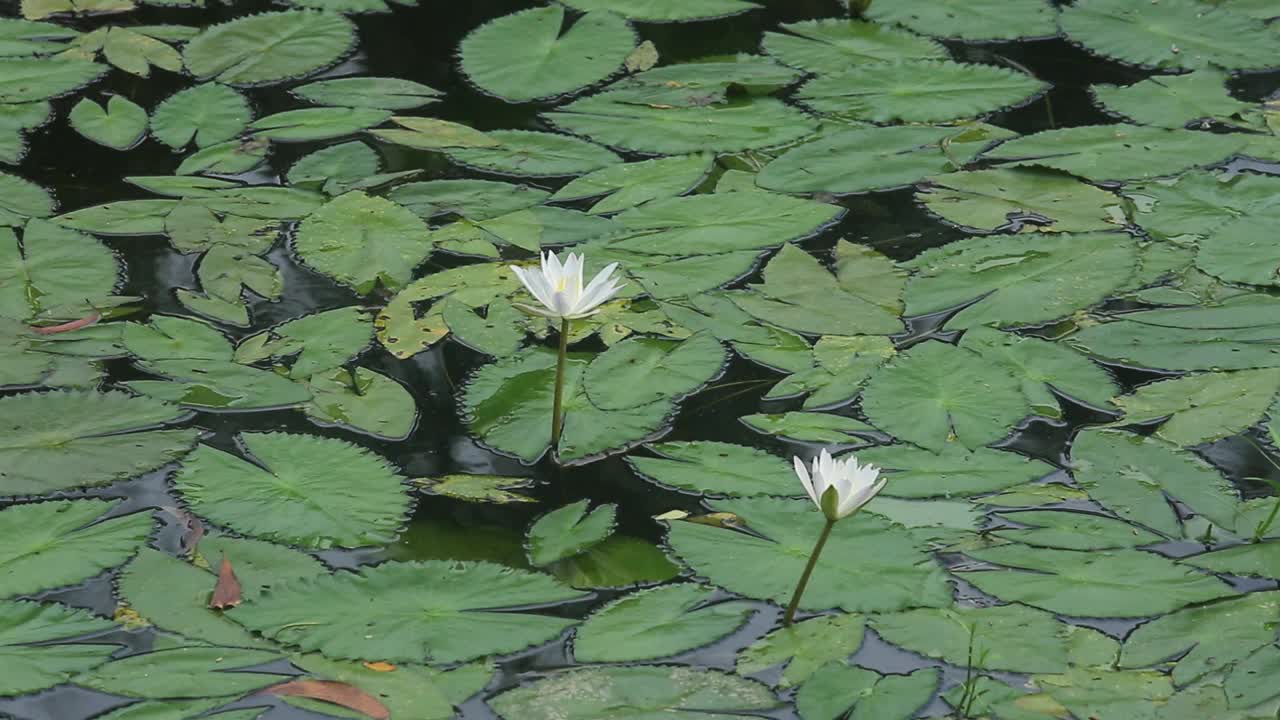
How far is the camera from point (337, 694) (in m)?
1.94

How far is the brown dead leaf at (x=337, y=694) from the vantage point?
6.29ft

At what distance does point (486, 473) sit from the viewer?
2422 mm

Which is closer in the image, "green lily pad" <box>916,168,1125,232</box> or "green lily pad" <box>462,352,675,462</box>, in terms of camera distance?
"green lily pad" <box>462,352,675,462</box>

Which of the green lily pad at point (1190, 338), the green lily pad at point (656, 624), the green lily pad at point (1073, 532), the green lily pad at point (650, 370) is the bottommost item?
the green lily pad at point (656, 624)

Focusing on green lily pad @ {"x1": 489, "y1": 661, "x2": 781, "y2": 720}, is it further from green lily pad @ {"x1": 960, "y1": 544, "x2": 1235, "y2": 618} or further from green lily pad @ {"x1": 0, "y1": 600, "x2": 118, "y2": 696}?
green lily pad @ {"x1": 0, "y1": 600, "x2": 118, "y2": 696}

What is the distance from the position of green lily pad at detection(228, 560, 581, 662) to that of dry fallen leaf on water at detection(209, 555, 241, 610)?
26 mm

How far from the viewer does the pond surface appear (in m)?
2.04

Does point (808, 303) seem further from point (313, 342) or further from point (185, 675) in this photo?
point (185, 675)

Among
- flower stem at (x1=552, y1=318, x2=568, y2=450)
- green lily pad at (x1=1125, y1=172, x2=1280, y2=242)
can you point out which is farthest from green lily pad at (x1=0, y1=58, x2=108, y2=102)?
green lily pad at (x1=1125, y1=172, x2=1280, y2=242)

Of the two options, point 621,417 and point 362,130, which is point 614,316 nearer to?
point 621,417

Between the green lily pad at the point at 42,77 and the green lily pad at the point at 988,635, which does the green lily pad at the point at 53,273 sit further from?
the green lily pad at the point at 988,635

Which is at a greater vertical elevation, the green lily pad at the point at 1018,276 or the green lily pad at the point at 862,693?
the green lily pad at the point at 1018,276

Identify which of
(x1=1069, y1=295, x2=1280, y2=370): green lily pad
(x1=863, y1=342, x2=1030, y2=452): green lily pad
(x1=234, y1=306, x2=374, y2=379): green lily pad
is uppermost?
(x1=1069, y1=295, x2=1280, y2=370): green lily pad

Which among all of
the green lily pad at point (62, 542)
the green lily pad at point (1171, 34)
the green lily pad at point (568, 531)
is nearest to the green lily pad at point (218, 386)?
the green lily pad at point (62, 542)
